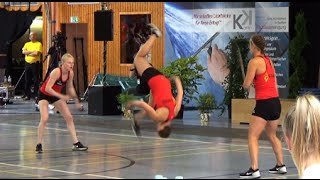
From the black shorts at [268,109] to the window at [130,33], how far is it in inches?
588

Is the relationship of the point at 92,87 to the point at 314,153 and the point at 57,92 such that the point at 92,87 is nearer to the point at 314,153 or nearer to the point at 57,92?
the point at 57,92

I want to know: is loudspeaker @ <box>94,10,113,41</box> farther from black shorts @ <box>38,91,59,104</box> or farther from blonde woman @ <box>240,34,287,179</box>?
A: blonde woman @ <box>240,34,287,179</box>

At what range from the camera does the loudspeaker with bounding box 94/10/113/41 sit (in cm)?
2144

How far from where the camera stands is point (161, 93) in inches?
383

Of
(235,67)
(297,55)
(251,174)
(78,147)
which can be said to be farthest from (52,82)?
(297,55)

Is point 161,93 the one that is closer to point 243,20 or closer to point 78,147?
point 78,147

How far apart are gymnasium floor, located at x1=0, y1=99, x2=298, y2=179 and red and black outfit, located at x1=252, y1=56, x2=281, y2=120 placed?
958 millimetres

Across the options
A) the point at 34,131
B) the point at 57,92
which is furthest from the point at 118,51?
the point at 57,92

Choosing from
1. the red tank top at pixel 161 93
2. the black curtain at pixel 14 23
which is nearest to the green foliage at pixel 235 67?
the red tank top at pixel 161 93

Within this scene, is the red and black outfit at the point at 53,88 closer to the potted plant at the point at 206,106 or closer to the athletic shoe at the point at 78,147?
the athletic shoe at the point at 78,147

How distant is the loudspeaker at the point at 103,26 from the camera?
21438 mm

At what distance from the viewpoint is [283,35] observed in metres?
21.0

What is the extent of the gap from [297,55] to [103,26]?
18.0 ft

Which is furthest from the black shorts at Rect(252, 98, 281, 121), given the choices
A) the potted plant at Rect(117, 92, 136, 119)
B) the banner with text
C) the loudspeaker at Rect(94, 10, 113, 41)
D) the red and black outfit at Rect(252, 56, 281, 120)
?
the loudspeaker at Rect(94, 10, 113, 41)
